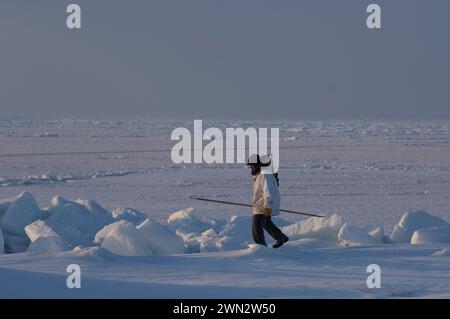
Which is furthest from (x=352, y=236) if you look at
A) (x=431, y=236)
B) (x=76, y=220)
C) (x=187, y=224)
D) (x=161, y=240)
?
(x=76, y=220)

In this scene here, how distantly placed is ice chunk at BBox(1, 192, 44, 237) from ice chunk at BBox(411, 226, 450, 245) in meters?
4.22

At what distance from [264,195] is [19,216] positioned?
11.0ft

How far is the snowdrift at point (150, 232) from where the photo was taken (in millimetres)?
9133

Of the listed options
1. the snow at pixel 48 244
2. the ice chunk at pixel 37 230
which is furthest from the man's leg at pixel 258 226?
the ice chunk at pixel 37 230

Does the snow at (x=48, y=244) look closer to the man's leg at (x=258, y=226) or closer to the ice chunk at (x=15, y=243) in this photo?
the ice chunk at (x=15, y=243)

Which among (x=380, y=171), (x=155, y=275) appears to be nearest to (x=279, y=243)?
(x=155, y=275)

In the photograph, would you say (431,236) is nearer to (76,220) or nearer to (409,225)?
(409,225)

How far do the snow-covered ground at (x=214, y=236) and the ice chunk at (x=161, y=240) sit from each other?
1cm

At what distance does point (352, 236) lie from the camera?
974 cm

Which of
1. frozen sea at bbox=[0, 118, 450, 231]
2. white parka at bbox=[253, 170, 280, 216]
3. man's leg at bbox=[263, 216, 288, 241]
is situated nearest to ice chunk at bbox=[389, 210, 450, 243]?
frozen sea at bbox=[0, 118, 450, 231]

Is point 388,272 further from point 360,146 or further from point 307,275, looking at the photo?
point 360,146

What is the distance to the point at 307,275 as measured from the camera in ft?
24.4

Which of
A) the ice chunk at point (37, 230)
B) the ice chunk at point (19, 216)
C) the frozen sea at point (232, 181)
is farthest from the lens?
the frozen sea at point (232, 181)
